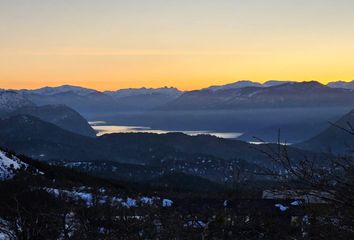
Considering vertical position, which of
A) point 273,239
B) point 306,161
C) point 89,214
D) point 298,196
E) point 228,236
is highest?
point 306,161

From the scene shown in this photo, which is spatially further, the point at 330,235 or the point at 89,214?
the point at 89,214

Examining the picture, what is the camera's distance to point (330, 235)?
14.9 feet

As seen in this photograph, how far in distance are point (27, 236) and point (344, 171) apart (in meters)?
5.71

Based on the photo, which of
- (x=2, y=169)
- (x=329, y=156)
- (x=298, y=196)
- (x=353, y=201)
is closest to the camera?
(x=353, y=201)

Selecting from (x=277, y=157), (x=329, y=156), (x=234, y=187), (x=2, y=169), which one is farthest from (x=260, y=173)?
(x=2, y=169)

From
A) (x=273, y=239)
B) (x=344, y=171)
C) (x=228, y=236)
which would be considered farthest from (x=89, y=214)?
(x=344, y=171)

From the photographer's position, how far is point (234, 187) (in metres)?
7.79

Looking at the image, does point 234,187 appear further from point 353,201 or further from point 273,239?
point 353,201

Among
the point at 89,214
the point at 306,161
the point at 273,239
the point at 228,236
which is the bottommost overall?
the point at 89,214

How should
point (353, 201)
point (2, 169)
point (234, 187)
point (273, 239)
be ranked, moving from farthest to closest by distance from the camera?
point (2, 169) → point (234, 187) → point (273, 239) → point (353, 201)

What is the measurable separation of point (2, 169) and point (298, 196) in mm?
53610

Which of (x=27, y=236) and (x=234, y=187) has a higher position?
(x=234, y=187)

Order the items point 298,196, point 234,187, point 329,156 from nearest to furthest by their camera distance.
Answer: point 298,196 → point 329,156 → point 234,187

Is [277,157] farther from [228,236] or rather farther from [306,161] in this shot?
[228,236]
